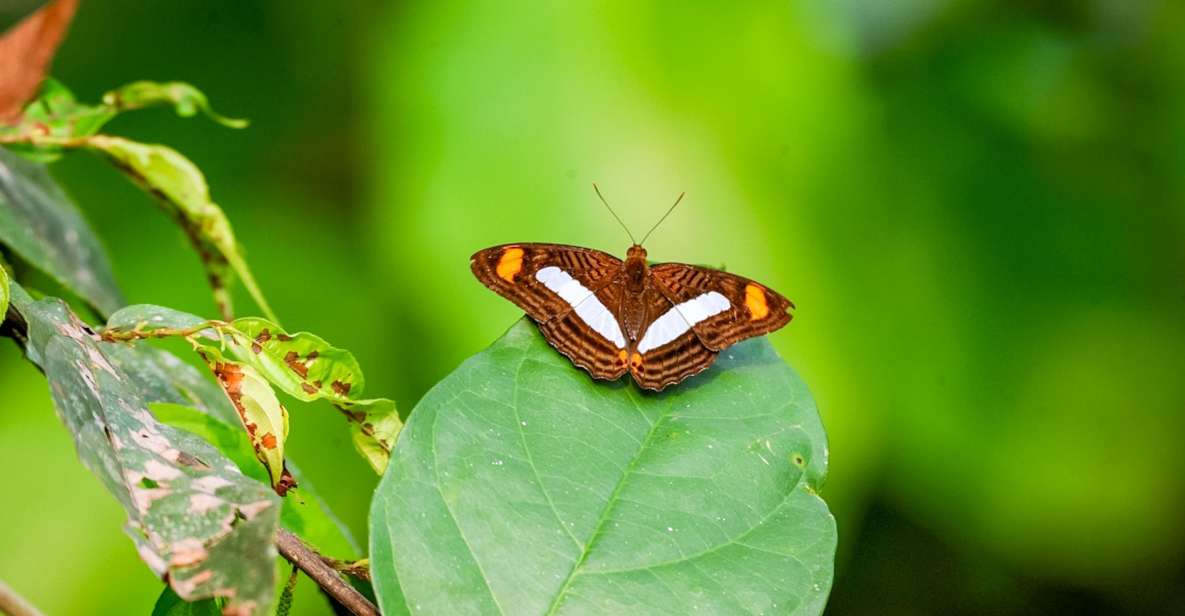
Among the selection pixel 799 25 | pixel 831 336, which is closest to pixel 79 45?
pixel 799 25

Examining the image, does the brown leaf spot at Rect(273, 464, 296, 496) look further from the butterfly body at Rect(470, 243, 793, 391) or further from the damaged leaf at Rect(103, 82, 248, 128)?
the damaged leaf at Rect(103, 82, 248, 128)

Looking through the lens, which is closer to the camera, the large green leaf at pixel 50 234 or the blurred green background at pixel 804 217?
the large green leaf at pixel 50 234

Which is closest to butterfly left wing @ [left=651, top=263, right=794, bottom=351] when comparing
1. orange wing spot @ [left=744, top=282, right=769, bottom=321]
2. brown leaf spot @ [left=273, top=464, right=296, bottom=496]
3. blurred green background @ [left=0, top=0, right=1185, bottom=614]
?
orange wing spot @ [left=744, top=282, right=769, bottom=321]

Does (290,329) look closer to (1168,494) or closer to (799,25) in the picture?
(799,25)

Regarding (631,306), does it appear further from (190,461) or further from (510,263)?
(190,461)

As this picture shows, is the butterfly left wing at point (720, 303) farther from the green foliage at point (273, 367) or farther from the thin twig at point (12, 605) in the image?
the thin twig at point (12, 605)

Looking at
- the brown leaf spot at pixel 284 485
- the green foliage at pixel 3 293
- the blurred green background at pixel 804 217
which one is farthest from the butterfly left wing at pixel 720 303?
the green foliage at pixel 3 293
